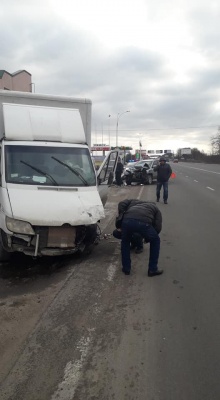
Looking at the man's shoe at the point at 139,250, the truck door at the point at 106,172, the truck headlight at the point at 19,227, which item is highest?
the truck door at the point at 106,172

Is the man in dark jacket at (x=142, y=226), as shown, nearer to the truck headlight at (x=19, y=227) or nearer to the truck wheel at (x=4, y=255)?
the truck headlight at (x=19, y=227)

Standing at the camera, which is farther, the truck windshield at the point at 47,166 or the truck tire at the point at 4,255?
the truck windshield at the point at 47,166

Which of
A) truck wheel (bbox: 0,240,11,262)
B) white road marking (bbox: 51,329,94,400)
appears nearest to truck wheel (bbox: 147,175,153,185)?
truck wheel (bbox: 0,240,11,262)

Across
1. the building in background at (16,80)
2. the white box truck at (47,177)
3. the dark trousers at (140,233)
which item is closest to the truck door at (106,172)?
the white box truck at (47,177)

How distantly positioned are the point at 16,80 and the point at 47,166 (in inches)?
1120

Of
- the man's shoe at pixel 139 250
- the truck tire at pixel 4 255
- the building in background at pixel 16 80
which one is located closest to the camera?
the truck tire at pixel 4 255

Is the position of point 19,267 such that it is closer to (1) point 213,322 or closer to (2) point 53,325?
(2) point 53,325

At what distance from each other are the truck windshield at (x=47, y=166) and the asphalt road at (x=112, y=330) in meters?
1.44

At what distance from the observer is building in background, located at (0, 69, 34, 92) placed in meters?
29.5

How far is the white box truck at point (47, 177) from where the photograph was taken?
216 inches

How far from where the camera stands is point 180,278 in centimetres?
537

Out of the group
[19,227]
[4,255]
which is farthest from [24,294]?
[4,255]

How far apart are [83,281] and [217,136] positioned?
11705 centimetres

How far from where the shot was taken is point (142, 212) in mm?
5293
